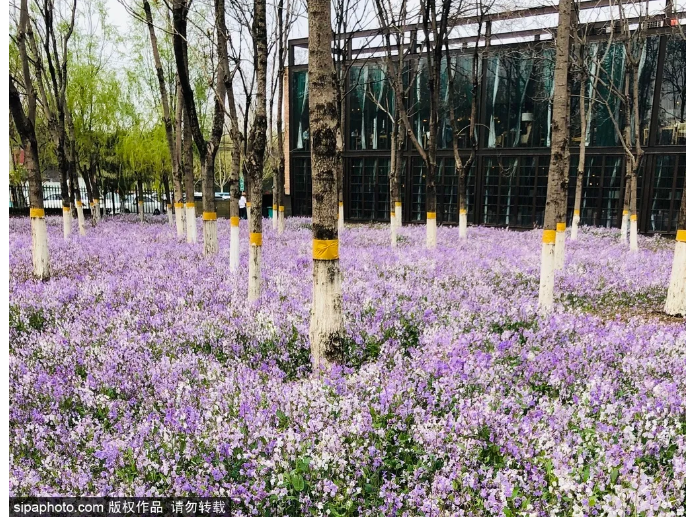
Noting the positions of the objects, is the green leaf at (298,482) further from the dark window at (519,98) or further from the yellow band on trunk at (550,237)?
the dark window at (519,98)

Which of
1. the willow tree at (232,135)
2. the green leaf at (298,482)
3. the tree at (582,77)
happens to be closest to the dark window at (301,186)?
the tree at (582,77)

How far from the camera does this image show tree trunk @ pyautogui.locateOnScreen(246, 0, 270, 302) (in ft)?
21.7

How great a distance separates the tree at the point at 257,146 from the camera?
6.62 m

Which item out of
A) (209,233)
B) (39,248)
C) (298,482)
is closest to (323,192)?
(298,482)

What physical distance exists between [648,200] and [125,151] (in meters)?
24.6

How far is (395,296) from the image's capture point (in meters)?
6.98

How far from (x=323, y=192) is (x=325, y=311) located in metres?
1.09

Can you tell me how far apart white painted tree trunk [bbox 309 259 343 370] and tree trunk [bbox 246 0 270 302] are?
8.15ft

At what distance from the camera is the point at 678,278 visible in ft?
22.4

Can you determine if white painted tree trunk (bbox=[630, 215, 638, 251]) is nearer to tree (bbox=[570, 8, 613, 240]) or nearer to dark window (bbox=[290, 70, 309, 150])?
tree (bbox=[570, 8, 613, 240])

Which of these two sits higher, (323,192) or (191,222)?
(323,192)

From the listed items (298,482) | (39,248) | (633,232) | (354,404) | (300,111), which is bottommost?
(298,482)

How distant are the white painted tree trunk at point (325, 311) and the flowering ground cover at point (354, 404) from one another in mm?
315

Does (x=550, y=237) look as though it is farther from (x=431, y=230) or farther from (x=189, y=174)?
(x=189, y=174)
